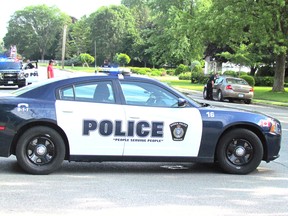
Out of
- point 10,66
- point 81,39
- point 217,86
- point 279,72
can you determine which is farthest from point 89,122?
point 81,39

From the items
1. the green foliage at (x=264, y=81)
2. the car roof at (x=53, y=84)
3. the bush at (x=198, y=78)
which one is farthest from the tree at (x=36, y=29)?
the car roof at (x=53, y=84)

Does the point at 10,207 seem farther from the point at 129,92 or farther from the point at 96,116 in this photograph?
the point at 129,92

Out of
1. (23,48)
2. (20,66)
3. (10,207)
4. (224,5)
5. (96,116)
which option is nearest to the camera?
(10,207)

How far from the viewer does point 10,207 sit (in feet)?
17.5

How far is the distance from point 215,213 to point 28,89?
3.49 metres

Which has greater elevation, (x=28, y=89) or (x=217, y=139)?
(x=28, y=89)

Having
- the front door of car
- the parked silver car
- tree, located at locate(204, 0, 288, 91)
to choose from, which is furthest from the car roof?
tree, located at locate(204, 0, 288, 91)

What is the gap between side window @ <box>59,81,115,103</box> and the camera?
23.3 ft

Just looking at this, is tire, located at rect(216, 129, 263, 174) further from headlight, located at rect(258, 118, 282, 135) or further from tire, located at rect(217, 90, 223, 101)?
tire, located at rect(217, 90, 223, 101)

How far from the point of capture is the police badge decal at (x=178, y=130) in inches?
280

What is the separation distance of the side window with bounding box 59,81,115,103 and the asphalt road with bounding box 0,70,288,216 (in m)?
1.14

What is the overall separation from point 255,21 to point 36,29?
116 m

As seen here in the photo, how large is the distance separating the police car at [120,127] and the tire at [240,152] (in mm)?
15

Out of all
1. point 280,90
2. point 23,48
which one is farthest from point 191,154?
point 23,48
